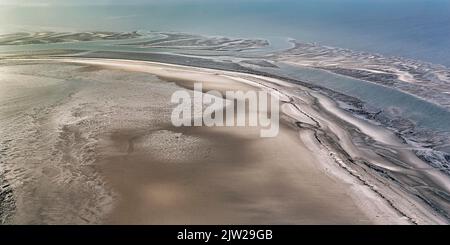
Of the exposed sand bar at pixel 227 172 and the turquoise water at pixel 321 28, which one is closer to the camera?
the exposed sand bar at pixel 227 172

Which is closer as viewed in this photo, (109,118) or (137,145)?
(137,145)

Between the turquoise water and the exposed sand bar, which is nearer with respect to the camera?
the exposed sand bar

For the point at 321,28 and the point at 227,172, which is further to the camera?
the point at 321,28

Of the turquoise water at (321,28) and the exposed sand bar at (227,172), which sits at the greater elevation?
the turquoise water at (321,28)

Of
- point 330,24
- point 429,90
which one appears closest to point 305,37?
point 330,24

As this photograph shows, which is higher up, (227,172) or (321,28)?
(321,28)

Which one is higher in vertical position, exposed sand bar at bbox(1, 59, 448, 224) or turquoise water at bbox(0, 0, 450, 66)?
turquoise water at bbox(0, 0, 450, 66)
